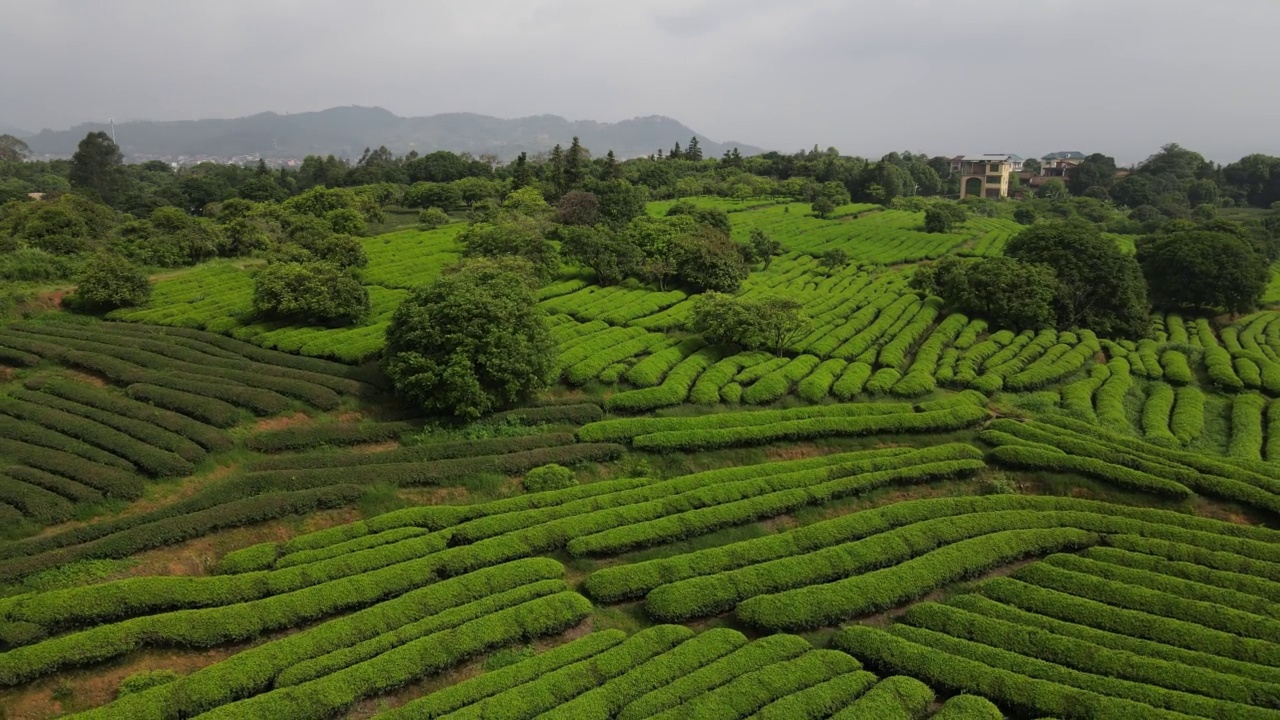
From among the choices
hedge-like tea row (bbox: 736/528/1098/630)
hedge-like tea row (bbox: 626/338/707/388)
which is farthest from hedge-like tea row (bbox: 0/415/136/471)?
hedge-like tea row (bbox: 736/528/1098/630)

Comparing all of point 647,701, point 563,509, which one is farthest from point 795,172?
point 647,701

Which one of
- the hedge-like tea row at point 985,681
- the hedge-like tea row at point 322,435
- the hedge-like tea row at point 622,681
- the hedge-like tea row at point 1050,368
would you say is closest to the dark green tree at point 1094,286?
the hedge-like tea row at point 1050,368

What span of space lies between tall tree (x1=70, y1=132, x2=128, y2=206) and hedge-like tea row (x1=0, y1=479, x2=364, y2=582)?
307 feet

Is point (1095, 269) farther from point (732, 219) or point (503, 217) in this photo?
point (503, 217)

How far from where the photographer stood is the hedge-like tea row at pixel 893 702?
17219 mm

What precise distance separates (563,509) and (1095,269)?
1877 inches

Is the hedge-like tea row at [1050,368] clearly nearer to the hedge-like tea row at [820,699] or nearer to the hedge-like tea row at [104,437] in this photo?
the hedge-like tea row at [820,699]

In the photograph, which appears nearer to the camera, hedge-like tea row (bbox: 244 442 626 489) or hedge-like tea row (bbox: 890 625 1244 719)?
hedge-like tea row (bbox: 890 625 1244 719)

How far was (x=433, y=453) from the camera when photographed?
96.2ft

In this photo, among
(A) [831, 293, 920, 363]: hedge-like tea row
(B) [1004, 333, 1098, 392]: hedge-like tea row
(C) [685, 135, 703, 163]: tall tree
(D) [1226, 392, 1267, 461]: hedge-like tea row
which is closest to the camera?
(D) [1226, 392, 1267, 461]: hedge-like tea row

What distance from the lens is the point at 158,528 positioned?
23062 mm

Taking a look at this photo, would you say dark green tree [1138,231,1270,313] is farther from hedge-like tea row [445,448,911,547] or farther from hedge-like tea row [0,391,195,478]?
hedge-like tea row [0,391,195,478]

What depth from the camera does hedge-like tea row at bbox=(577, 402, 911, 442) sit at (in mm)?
31438

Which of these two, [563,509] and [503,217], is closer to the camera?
[563,509]
